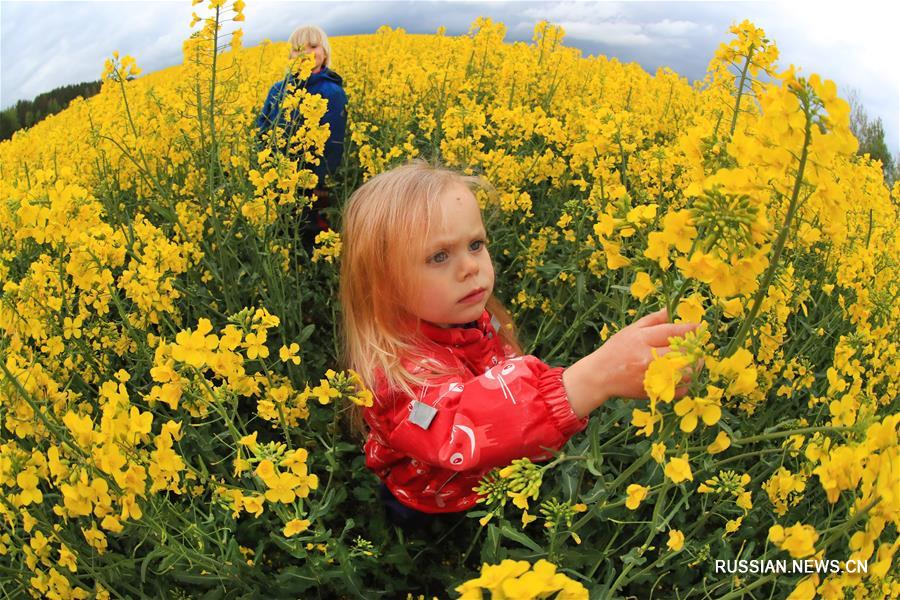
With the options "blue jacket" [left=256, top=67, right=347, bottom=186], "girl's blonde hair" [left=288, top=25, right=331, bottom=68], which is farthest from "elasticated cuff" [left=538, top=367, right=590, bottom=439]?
"girl's blonde hair" [left=288, top=25, right=331, bottom=68]

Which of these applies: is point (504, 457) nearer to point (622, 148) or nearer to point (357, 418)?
point (357, 418)

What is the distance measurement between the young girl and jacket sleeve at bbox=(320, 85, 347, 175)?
1.92 metres

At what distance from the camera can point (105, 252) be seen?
2094 mm

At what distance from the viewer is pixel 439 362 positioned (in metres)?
2.10

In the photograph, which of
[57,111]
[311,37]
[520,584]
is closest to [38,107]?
[57,111]

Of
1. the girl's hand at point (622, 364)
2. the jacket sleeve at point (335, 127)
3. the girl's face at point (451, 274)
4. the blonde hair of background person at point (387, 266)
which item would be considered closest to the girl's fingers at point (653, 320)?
the girl's hand at point (622, 364)

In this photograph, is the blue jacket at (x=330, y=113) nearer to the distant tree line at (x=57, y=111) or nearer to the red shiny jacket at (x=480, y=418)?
the red shiny jacket at (x=480, y=418)

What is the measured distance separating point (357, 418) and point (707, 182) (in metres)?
1.89

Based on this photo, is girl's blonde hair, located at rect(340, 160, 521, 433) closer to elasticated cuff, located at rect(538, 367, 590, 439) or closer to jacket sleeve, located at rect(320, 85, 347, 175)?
elasticated cuff, located at rect(538, 367, 590, 439)

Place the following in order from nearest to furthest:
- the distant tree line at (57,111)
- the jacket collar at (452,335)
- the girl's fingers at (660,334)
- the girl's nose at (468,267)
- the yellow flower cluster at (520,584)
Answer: the yellow flower cluster at (520,584) → the girl's fingers at (660,334) → the girl's nose at (468,267) → the jacket collar at (452,335) → the distant tree line at (57,111)

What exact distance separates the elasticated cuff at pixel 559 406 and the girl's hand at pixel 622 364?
0.06 feet

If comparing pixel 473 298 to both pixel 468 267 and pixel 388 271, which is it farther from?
pixel 388 271

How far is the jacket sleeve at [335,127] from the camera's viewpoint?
435 cm

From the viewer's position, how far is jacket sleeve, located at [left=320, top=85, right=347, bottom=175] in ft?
14.3
